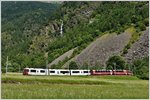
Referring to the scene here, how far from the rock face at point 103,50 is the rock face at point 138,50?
4.42 meters

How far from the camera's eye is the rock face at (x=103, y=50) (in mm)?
142875

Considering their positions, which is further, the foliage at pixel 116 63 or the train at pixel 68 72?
the foliage at pixel 116 63

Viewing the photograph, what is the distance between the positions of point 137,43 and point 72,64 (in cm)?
2136

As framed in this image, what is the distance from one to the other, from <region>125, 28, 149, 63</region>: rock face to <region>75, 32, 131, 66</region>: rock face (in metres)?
4.42

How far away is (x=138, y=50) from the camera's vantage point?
13950cm

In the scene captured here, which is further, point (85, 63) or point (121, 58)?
point (85, 63)

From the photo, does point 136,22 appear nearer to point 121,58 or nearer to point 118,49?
point 118,49

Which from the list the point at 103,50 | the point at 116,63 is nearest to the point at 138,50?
the point at 116,63

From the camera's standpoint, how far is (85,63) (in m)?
139

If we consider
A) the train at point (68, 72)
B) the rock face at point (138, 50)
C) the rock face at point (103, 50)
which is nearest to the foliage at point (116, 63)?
the rock face at point (138, 50)

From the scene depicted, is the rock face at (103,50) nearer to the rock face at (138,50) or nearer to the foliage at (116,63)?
the rock face at (138,50)

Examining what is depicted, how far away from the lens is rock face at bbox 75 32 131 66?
143 meters

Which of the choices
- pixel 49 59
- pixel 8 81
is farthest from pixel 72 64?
pixel 8 81

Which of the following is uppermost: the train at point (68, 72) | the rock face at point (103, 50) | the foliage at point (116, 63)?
the rock face at point (103, 50)
